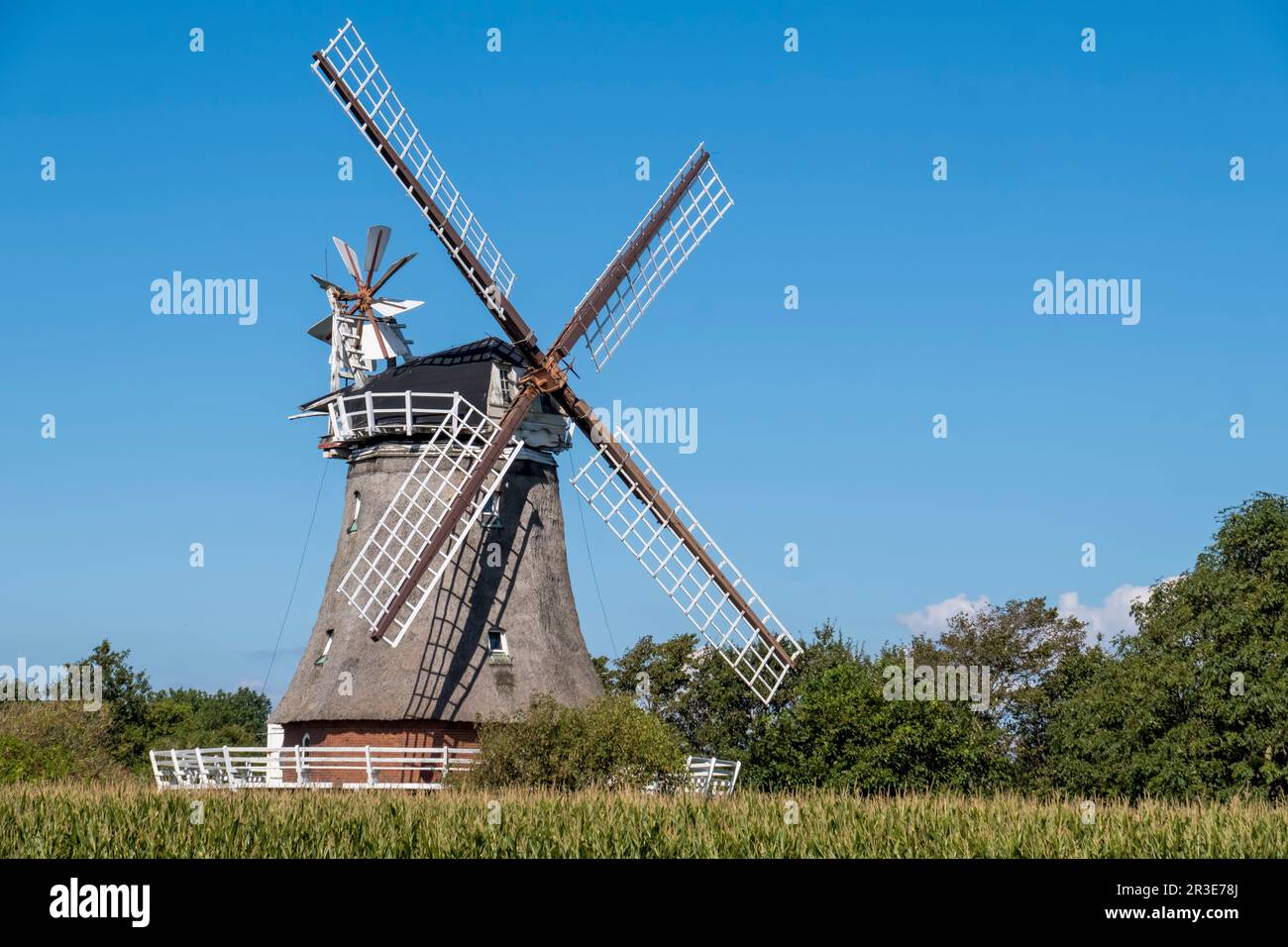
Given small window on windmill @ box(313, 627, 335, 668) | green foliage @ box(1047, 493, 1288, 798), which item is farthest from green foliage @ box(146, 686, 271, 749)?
green foliage @ box(1047, 493, 1288, 798)

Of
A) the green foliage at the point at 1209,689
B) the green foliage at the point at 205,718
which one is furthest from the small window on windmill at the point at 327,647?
the green foliage at the point at 205,718

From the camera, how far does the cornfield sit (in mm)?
19391

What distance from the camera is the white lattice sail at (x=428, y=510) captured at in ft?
106

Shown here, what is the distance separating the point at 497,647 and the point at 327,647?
3.95 meters

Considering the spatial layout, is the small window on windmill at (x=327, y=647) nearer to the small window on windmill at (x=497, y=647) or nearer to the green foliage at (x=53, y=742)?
the small window on windmill at (x=497, y=647)

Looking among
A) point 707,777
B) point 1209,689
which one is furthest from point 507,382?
point 1209,689

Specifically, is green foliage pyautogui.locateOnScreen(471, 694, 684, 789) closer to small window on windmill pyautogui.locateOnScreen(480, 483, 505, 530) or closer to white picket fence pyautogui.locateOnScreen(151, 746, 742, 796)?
Result: white picket fence pyautogui.locateOnScreen(151, 746, 742, 796)

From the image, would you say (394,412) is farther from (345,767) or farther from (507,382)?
(345,767)

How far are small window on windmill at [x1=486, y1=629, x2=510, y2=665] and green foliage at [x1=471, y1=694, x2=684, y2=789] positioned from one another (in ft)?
9.32

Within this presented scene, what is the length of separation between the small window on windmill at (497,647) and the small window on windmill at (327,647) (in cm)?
356

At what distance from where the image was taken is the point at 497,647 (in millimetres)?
33438
